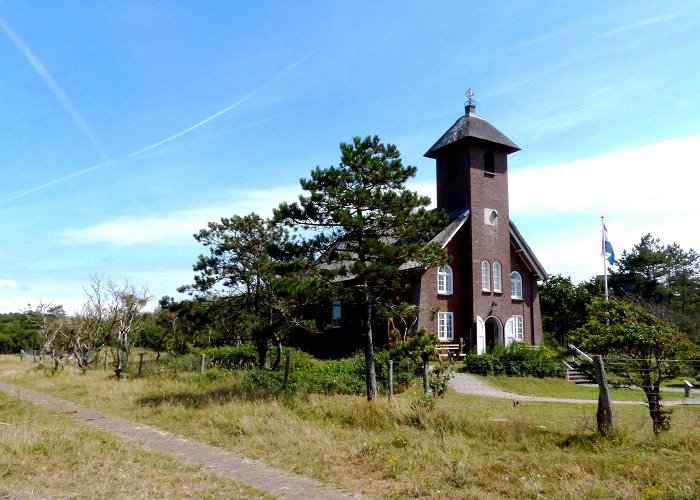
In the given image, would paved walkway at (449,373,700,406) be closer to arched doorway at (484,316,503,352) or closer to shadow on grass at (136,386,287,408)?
shadow on grass at (136,386,287,408)

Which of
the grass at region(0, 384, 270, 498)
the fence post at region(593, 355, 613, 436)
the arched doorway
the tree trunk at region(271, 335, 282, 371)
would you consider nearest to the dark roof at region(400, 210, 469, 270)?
the arched doorway

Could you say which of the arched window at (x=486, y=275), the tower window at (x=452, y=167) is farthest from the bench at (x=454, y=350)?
the tower window at (x=452, y=167)

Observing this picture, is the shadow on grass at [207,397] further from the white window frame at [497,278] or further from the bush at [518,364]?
the white window frame at [497,278]

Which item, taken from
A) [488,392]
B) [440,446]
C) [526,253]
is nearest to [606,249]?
[526,253]

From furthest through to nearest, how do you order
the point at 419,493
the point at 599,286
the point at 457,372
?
the point at 599,286 < the point at 457,372 < the point at 419,493

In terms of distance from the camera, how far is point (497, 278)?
32.2 metres

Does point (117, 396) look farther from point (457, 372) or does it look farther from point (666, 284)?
point (666, 284)

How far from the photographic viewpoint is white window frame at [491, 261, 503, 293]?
32062mm

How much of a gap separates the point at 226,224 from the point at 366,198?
10.9m

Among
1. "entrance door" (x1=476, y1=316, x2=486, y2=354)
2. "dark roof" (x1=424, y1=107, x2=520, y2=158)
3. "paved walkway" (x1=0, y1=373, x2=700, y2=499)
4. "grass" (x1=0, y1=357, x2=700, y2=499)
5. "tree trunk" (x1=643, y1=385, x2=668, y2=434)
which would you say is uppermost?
"dark roof" (x1=424, y1=107, x2=520, y2=158)

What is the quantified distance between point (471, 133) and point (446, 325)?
1029 centimetres

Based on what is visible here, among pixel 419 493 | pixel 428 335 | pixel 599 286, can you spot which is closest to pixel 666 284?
pixel 599 286

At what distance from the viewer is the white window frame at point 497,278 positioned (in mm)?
32062

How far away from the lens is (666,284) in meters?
50.2
